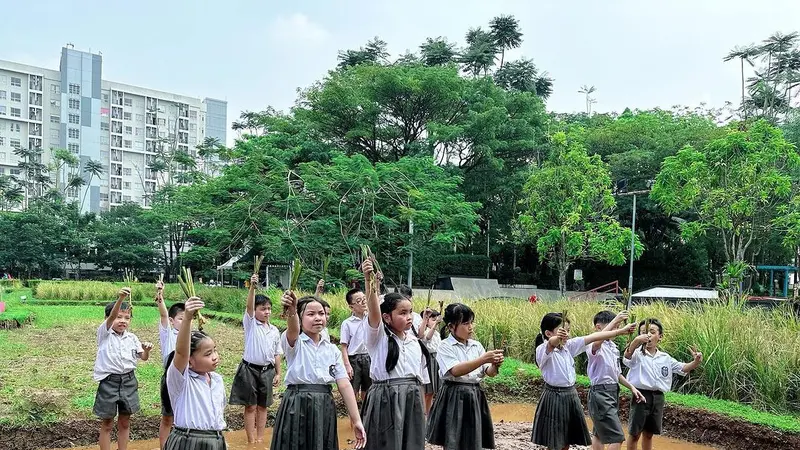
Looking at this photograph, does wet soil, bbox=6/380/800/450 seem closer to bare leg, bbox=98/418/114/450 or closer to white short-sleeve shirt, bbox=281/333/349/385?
bare leg, bbox=98/418/114/450

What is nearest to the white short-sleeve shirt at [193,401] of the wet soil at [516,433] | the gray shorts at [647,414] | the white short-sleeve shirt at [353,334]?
the wet soil at [516,433]

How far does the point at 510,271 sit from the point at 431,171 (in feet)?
48.5

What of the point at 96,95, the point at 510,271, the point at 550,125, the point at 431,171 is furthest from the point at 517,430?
the point at 96,95

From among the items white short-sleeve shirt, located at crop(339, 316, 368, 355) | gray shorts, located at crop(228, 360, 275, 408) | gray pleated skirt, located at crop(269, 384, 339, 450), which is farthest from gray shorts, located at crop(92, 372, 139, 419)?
white short-sleeve shirt, located at crop(339, 316, 368, 355)

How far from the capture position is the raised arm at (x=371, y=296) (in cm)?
418

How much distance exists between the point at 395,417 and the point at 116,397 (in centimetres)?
282

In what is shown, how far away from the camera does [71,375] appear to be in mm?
9477

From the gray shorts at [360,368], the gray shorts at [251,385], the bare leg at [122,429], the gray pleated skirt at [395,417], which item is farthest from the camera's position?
the gray shorts at [360,368]

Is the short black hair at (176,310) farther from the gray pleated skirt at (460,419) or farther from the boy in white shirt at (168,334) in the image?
the gray pleated skirt at (460,419)

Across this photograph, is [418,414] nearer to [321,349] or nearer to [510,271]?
[321,349]

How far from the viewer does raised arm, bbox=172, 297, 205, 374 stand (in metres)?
3.53

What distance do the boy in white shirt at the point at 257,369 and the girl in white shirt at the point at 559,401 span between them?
2.76 metres

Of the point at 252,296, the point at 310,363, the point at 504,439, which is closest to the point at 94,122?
the point at 504,439

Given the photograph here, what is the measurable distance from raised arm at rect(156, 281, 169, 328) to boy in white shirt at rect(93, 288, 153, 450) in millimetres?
362
